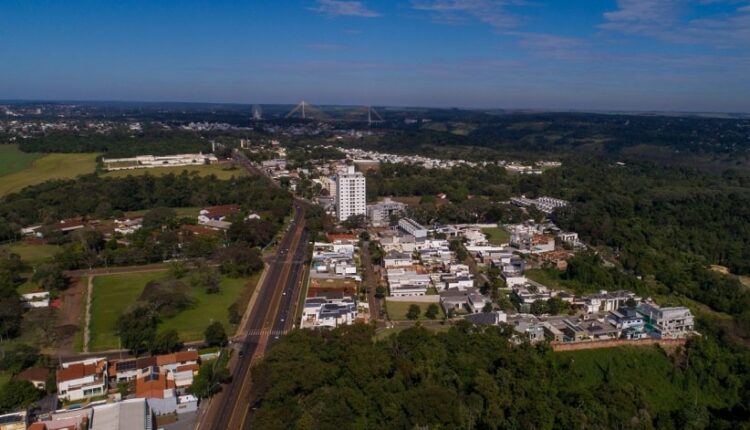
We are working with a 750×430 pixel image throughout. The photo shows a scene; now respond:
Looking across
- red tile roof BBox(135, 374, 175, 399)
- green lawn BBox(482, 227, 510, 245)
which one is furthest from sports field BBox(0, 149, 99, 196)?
green lawn BBox(482, 227, 510, 245)

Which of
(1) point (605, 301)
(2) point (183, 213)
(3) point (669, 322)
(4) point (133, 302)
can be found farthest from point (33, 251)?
(3) point (669, 322)

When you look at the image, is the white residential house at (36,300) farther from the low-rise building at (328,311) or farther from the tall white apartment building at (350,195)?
the tall white apartment building at (350,195)

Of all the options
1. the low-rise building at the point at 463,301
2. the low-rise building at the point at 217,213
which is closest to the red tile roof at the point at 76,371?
the low-rise building at the point at 463,301

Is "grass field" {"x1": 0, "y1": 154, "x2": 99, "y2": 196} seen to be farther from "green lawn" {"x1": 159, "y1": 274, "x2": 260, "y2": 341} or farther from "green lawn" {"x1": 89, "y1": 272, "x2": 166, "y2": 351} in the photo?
"green lawn" {"x1": 159, "y1": 274, "x2": 260, "y2": 341}

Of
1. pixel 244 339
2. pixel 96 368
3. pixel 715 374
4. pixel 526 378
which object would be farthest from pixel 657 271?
pixel 96 368

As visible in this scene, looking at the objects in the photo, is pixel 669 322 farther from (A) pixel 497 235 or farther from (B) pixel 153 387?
(B) pixel 153 387
